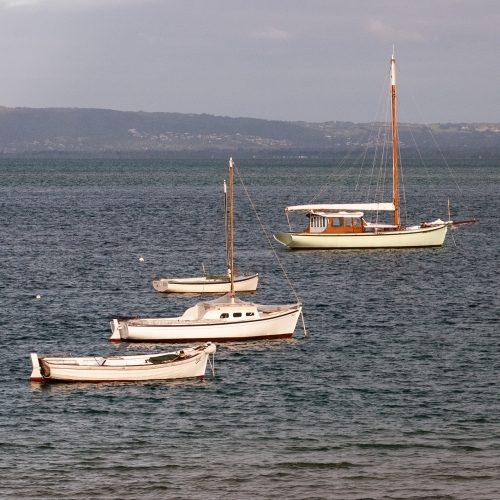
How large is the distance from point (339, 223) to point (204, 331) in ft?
151

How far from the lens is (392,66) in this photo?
104562mm

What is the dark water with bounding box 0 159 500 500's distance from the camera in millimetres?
35812

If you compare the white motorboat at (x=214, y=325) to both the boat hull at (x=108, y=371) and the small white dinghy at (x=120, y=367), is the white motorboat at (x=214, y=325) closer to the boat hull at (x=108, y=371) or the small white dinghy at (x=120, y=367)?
the small white dinghy at (x=120, y=367)

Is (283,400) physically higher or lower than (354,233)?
lower

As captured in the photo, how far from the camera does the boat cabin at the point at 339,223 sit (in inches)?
3888

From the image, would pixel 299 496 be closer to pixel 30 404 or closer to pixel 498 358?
pixel 30 404

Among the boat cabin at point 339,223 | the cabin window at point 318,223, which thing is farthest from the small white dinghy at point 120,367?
the cabin window at point 318,223

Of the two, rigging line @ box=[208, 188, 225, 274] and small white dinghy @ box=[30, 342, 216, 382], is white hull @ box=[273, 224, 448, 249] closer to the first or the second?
rigging line @ box=[208, 188, 225, 274]

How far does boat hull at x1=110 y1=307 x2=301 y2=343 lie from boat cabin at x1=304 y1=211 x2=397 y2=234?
42931 mm

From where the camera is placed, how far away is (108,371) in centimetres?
4672

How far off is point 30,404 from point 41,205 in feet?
417

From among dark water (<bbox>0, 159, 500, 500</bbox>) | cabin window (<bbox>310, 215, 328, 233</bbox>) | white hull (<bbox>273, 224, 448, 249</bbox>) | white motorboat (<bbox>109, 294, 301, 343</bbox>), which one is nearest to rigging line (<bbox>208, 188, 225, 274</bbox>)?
white hull (<bbox>273, 224, 448, 249</bbox>)

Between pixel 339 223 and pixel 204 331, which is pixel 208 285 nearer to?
pixel 204 331

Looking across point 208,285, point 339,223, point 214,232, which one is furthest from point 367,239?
point 208,285
